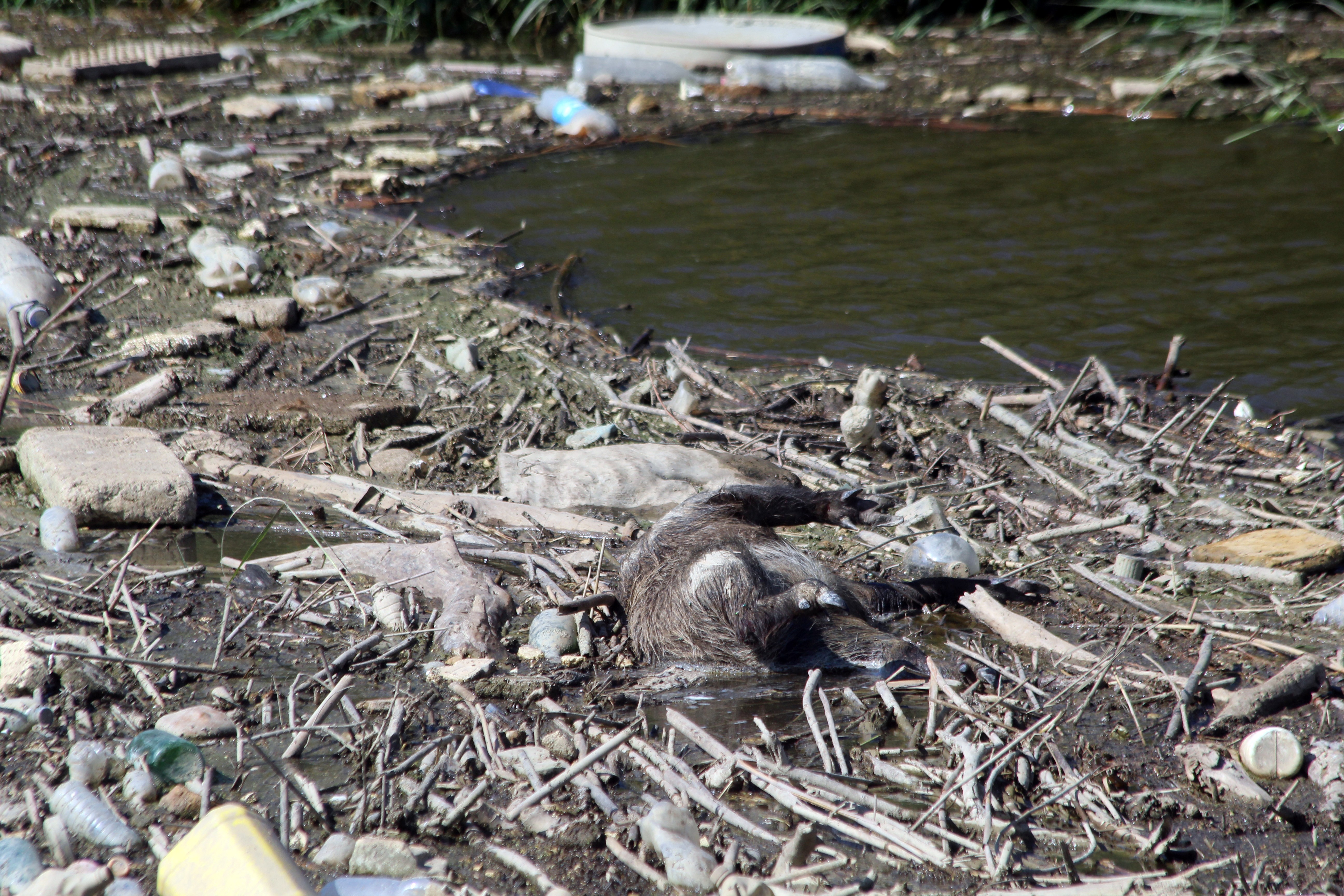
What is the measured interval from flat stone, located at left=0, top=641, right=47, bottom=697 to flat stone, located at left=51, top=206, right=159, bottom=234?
4543 millimetres

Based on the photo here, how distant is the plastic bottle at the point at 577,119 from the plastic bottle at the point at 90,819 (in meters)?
8.22

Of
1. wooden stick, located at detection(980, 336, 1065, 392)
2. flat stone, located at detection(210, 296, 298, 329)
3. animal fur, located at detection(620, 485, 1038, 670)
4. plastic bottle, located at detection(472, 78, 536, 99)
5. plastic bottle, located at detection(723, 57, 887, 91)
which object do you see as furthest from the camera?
plastic bottle, located at detection(723, 57, 887, 91)

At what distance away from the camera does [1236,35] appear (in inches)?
479

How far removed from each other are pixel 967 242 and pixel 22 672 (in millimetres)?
6573

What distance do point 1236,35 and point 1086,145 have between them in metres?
4.24

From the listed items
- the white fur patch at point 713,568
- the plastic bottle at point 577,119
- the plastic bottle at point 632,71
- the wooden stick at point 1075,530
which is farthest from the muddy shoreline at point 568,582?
the plastic bottle at point 632,71

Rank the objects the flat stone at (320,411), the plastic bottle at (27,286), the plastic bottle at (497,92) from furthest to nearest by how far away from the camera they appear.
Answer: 1. the plastic bottle at (497,92)
2. the plastic bottle at (27,286)
3. the flat stone at (320,411)

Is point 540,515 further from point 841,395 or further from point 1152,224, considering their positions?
point 1152,224

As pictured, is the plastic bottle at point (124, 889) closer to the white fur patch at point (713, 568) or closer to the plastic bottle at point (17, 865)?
the plastic bottle at point (17, 865)

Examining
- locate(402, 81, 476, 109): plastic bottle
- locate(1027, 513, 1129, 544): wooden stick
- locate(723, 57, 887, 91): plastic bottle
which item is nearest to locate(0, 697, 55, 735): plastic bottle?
locate(1027, 513, 1129, 544): wooden stick

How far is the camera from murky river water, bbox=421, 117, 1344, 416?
20.4 ft

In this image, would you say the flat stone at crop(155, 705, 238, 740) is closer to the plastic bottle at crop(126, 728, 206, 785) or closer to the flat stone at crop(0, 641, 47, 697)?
the plastic bottle at crop(126, 728, 206, 785)

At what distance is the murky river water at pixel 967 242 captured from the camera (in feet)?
20.4

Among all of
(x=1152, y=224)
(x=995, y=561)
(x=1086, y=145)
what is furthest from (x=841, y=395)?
(x=1086, y=145)
